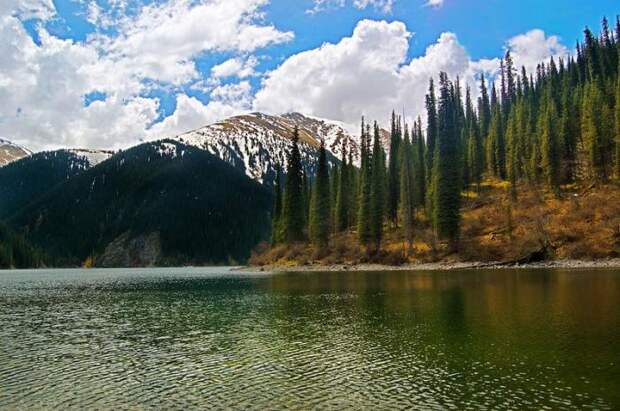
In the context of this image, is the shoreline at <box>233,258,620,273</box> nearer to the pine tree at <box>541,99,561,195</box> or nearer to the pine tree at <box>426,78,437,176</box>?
the pine tree at <box>541,99,561,195</box>

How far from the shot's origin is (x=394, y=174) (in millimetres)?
161375

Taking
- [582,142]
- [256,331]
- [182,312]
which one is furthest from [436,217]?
[256,331]

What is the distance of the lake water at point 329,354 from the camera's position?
80.1ft

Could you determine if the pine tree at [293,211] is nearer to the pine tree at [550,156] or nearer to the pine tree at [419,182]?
the pine tree at [419,182]

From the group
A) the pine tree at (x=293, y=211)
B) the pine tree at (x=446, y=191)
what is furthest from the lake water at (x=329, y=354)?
the pine tree at (x=293, y=211)

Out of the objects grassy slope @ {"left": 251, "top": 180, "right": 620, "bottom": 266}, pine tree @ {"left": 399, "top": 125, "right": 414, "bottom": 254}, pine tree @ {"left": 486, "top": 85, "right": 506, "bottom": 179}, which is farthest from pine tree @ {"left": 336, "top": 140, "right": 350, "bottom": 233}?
pine tree @ {"left": 486, "top": 85, "right": 506, "bottom": 179}

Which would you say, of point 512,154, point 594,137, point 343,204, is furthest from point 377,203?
point 594,137

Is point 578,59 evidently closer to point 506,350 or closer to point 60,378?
point 506,350

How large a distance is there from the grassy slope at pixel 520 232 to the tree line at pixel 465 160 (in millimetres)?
3238

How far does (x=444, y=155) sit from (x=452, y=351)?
107114 mm

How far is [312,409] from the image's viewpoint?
73.8ft

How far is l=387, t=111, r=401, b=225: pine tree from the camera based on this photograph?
153m

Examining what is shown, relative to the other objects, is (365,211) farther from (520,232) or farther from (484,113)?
(484,113)

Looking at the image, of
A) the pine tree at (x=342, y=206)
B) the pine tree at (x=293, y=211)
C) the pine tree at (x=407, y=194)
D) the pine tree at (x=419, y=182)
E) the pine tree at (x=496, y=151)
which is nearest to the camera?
the pine tree at (x=407, y=194)
